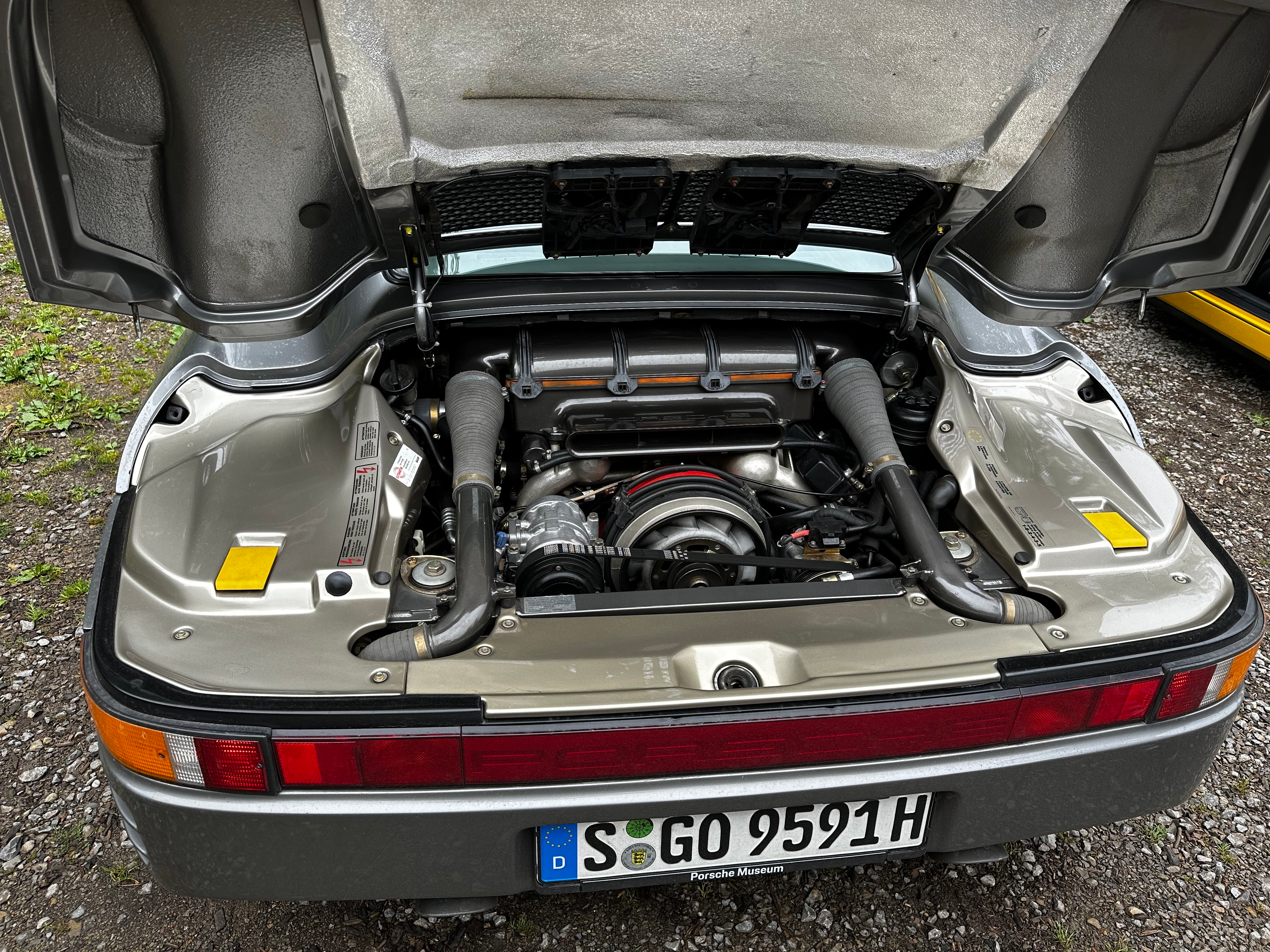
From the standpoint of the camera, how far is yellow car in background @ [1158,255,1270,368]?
13.9 feet

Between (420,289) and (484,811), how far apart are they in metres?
1.15

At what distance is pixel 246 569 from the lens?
5.30ft

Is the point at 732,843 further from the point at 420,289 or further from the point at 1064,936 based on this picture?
the point at 420,289

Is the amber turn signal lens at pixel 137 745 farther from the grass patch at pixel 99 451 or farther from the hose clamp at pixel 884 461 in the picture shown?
the grass patch at pixel 99 451

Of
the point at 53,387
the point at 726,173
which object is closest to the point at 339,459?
the point at 726,173

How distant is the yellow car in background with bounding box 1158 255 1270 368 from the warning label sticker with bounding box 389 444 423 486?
12.9ft

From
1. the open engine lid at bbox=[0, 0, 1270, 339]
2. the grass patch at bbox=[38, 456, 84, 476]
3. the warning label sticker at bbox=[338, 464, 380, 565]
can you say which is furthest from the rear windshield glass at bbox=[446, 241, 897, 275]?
the grass patch at bbox=[38, 456, 84, 476]

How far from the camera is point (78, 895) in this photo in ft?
6.60

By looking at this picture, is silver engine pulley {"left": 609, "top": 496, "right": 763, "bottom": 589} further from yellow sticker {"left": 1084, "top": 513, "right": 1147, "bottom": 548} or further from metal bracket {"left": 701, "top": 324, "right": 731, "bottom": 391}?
yellow sticker {"left": 1084, "top": 513, "right": 1147, "bottom": 548}

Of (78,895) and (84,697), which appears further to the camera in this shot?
(84,697)

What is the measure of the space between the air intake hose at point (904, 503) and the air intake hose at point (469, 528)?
84 centimetres

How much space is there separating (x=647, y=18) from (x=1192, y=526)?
154 cm

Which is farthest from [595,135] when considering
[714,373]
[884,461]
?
[884,461]

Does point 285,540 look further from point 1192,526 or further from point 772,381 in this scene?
point 1192,526
